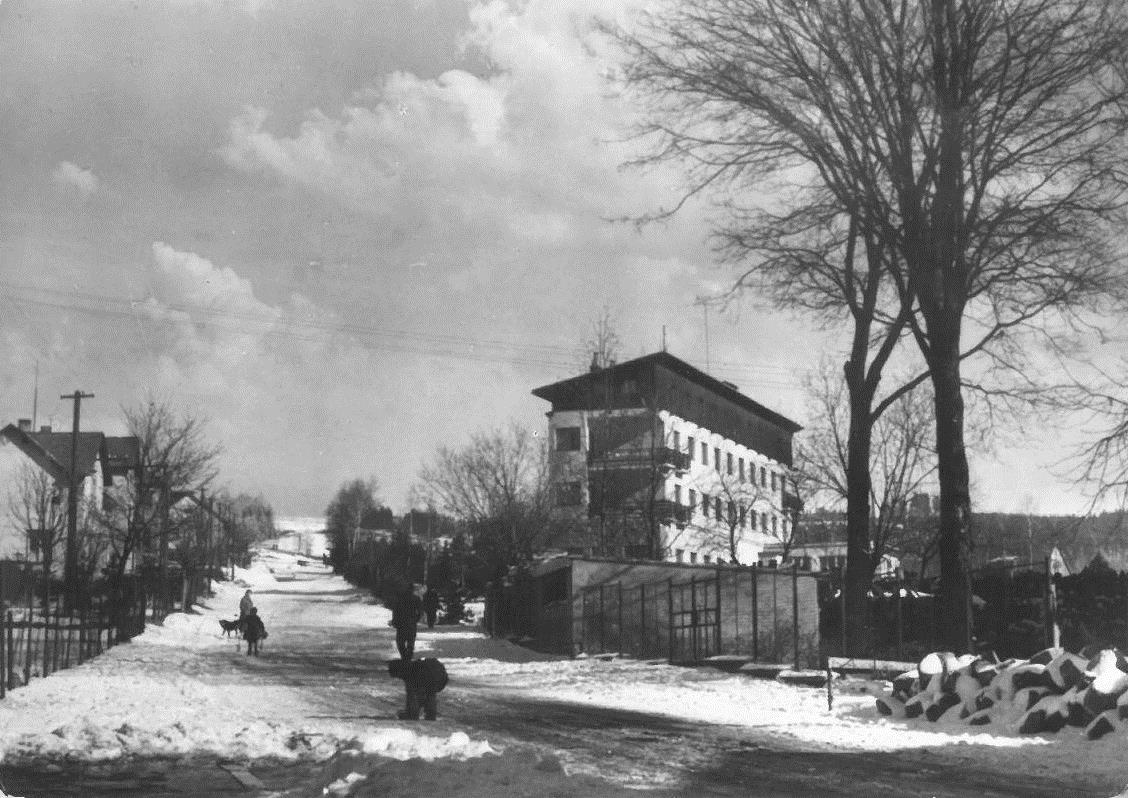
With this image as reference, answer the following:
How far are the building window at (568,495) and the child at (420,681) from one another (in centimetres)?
3967

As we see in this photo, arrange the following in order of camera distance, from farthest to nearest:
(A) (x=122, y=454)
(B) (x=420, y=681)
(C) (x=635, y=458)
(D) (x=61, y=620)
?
(A) (x=122, y=454)
(C) (x=635, y=458)
(D) (x=61, y=620)
(B) (x=420, y=681)

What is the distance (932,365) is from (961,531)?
2827mm

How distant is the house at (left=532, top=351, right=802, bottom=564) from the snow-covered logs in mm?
24296

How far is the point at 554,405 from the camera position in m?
67.2

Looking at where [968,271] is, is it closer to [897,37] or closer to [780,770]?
[897,37]

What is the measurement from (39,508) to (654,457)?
1083 inches

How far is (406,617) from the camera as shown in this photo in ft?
83.6

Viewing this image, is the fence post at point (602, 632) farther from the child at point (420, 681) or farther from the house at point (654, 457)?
the child at point (420, 681)

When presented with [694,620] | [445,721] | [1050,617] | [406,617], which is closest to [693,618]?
[694,620]

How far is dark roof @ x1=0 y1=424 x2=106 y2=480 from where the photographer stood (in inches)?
2980

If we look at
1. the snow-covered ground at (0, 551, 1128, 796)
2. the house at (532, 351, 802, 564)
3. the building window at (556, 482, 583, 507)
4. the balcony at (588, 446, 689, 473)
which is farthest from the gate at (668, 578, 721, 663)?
the building window at (556, 482, 583, 507)

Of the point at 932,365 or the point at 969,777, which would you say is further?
the point at 932,365

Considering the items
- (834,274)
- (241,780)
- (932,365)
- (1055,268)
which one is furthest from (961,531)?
(241,780)

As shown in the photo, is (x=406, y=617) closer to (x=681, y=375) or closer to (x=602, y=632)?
(x=602, y=632)
